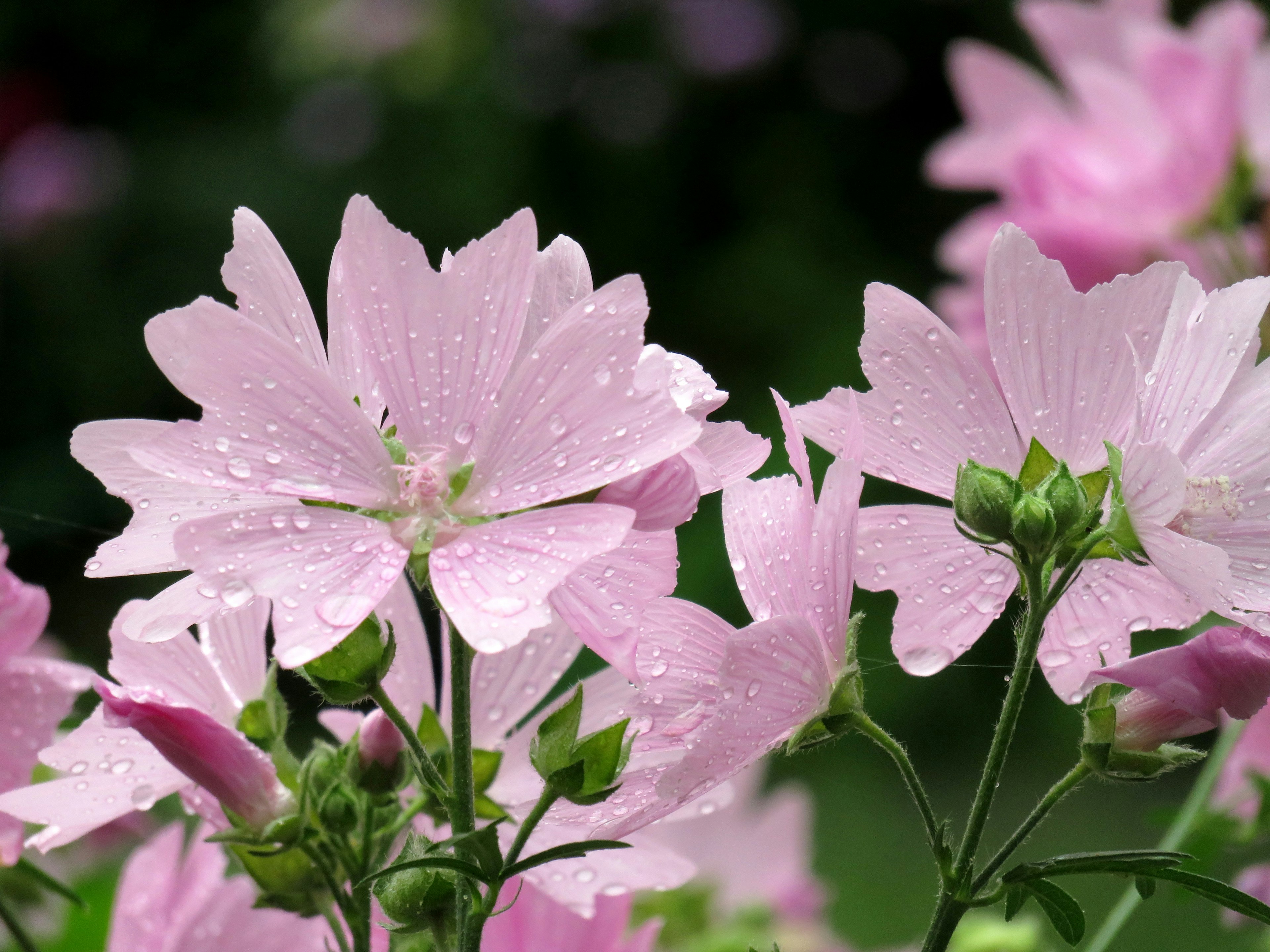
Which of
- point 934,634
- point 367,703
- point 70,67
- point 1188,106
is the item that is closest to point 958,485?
point 934,634

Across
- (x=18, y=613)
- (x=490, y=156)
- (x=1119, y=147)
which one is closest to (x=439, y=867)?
(x=18, y=613)

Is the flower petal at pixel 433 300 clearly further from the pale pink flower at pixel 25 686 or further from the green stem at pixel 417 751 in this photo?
the pale pink flower at pixel 25 686

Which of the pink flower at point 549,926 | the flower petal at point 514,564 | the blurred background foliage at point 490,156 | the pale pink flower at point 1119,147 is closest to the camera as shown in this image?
the flower petal at point 514,564

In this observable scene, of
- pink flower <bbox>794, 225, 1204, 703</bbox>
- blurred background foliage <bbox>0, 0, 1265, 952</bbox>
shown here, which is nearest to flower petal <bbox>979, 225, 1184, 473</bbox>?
pink flower <bbox>794, 225, 1204, 703</bbox>

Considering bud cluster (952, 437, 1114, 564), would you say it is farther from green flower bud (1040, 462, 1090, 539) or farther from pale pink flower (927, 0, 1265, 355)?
pale pink flower (927, 0, 1265, 355)

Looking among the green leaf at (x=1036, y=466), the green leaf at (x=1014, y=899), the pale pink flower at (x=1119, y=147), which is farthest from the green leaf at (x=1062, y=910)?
the pale pink flower at (x=1119, y=147)

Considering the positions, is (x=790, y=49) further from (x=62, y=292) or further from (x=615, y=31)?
(x=62, y=292)

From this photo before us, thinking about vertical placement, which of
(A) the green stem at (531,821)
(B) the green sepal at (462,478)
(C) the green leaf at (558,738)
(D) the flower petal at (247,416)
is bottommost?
(A) the green stem at (531,821)

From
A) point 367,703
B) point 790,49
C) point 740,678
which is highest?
point 740,678
